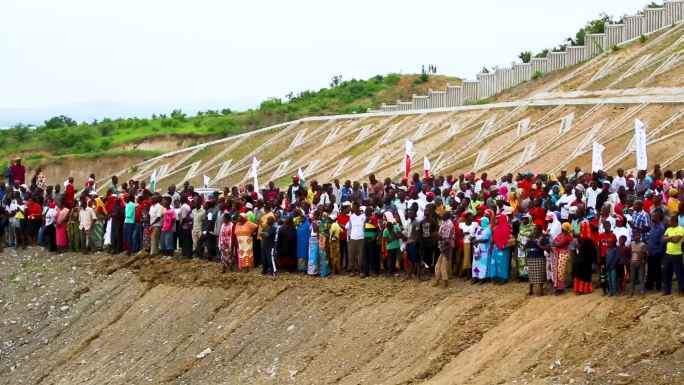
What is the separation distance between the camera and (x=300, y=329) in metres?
26.6

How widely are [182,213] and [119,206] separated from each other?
2577 mm

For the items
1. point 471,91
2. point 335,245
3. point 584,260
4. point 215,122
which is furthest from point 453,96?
point 584,260

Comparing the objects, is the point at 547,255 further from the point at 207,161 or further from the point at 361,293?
the point at 207,161

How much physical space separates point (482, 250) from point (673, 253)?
4123 millimetres

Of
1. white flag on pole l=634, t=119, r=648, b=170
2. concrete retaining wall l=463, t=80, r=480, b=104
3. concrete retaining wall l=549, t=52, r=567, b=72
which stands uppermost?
concrete retaining wall l=549, t=52, r=567, b=72

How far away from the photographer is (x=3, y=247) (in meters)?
36.7

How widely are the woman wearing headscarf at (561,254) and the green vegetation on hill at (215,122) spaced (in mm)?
31672

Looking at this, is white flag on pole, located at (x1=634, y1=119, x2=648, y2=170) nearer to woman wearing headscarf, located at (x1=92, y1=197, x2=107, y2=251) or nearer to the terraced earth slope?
the terraced earth slope

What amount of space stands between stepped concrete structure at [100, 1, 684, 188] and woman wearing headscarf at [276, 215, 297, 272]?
29.5ft

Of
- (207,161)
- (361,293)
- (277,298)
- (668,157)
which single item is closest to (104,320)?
(277,298)

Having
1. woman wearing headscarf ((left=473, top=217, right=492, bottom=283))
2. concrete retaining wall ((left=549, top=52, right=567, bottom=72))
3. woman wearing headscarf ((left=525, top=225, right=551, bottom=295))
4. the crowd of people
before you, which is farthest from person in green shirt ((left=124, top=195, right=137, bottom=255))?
concrete retaining wall ((left=549, top=52, right=567, bottom=72))

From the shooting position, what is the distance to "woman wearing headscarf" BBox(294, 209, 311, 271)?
28.4 metres

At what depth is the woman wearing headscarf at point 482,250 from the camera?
25.2m

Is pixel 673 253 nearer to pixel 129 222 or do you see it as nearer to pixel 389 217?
pixel 389 217
